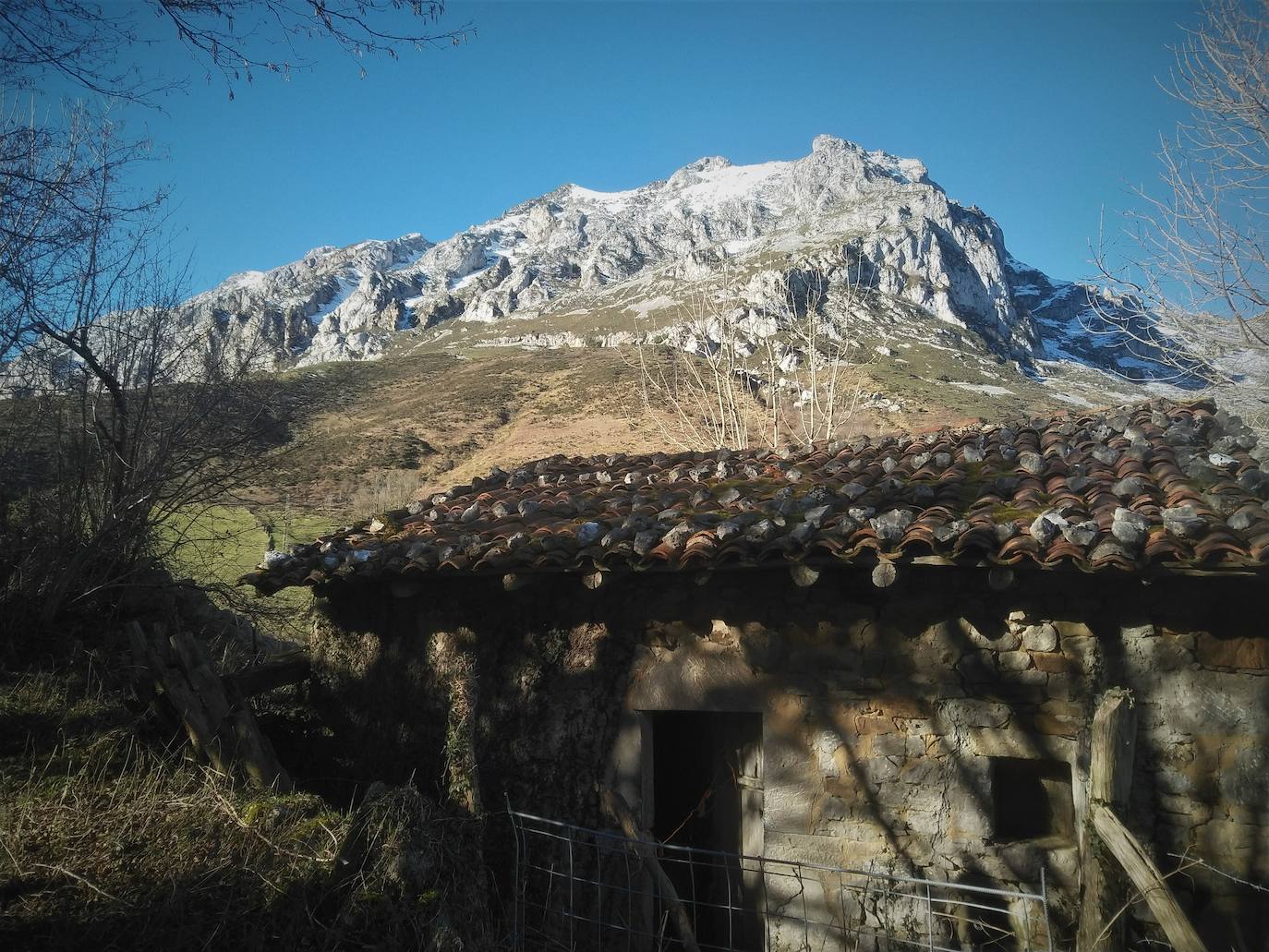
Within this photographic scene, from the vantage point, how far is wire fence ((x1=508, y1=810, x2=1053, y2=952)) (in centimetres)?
467

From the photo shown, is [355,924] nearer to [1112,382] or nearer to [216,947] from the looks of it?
[216,947]

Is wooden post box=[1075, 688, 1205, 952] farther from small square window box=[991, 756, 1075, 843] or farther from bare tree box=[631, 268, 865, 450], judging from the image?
bare tree box=[631, 268, 865, 450]

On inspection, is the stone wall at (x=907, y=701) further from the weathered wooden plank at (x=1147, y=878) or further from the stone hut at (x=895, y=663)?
the weathered wooden plank at (x=1147, y=878)

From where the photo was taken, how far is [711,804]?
252 inches

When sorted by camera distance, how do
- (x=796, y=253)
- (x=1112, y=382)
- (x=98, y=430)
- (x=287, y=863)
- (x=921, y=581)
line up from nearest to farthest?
(x=287, y=863)
(x=921, y=581)
(x=98, y=430)
(x=1112, y=382)
(x=796, y=253)

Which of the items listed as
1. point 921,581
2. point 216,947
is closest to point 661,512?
point 921,581

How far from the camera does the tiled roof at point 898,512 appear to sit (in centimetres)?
424

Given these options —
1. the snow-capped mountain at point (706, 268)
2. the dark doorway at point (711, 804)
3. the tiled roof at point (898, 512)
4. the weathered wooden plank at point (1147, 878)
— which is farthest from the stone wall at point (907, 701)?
the snow-capped mountain at point (706, 268)

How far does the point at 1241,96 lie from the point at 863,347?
32840 millimetres

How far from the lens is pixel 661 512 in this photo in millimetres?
5832

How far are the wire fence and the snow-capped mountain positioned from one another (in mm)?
7819

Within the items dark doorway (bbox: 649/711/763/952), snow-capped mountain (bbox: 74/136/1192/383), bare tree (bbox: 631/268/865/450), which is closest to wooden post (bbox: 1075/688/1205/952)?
dark doorway (bbox: 649/711/763/952)

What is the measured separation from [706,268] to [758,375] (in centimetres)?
4162

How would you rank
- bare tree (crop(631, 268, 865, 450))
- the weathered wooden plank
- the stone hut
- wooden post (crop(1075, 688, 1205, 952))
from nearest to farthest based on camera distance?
1. the weathered wooden plank
2. wooden post (crop(1075, 688, 1205, 952))
3. the stone hut
4. bare tree (crop(631, 268, 865, 450))
